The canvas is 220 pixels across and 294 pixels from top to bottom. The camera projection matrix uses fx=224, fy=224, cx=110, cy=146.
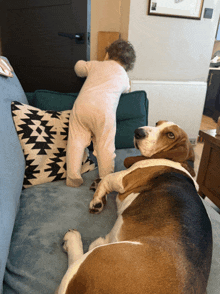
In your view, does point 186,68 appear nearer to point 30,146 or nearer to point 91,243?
point 30,146

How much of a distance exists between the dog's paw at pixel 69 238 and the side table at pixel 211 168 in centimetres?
131

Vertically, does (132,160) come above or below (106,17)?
below

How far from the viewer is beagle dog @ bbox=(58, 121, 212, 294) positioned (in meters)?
0.64

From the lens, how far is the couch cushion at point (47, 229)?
782 millimetres

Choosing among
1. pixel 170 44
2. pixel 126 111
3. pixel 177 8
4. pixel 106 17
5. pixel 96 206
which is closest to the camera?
pixel 96 206

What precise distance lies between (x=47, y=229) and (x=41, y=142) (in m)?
0.51

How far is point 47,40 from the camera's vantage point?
231 cm

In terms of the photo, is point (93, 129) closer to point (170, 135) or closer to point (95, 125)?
point (95, 125)

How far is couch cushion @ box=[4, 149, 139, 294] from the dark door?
1.39m

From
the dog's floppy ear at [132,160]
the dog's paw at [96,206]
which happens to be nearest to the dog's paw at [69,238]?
the dog's paw at [96,206]

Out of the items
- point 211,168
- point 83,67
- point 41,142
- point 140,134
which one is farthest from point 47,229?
point 211,168

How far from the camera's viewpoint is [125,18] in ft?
9.72

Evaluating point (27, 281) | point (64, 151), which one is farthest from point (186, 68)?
point (27, 281)

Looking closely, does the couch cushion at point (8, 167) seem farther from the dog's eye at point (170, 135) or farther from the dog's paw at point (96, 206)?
the dog's eye at point (170, 135)
